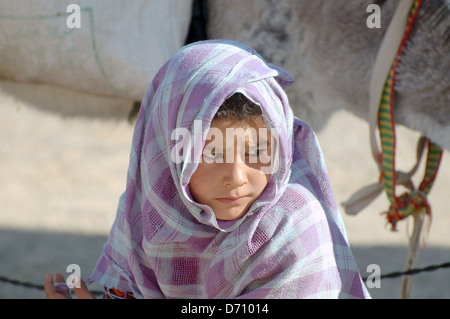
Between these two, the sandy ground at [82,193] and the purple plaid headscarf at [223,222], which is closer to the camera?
the purple plaid headscarf at [223,222]

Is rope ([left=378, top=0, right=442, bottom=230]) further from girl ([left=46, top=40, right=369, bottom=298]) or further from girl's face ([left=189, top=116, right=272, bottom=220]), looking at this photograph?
girl's face ([left=189, top=116, right=272, bottom=220])

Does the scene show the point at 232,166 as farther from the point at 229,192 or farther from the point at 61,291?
the point at 61,291

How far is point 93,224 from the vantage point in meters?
2.11

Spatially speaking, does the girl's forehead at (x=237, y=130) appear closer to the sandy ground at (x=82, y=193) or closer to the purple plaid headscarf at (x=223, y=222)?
the purple plaid headscarf at (x=223, y=222)

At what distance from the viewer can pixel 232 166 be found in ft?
2.32

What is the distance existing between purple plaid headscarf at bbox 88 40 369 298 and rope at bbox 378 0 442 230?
0.32 meters

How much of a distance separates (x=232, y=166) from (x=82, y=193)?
1.70 metres

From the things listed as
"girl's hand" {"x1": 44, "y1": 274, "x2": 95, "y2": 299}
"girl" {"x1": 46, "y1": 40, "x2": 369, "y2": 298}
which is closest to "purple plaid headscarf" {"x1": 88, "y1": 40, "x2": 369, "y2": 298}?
"girl" {"x1": 46, "y1": 40, "x2": 369, "y2": 298}

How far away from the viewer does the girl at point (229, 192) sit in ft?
2.34

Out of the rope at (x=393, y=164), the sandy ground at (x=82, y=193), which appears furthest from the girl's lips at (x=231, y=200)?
the sandy ground at (x=82, y=193)

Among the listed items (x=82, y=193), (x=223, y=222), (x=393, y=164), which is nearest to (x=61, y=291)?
(x=223, y=222)

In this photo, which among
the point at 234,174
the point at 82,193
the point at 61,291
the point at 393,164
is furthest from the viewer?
the point at 82,193

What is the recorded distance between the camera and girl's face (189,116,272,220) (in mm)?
708

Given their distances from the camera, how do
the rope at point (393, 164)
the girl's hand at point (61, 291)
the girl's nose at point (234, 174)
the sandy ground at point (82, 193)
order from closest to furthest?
the girl's nose at point (234, 174), the girl's hand at point (61, 291), the rope at point (393, 164), the sandy ground at point (82, 193)
